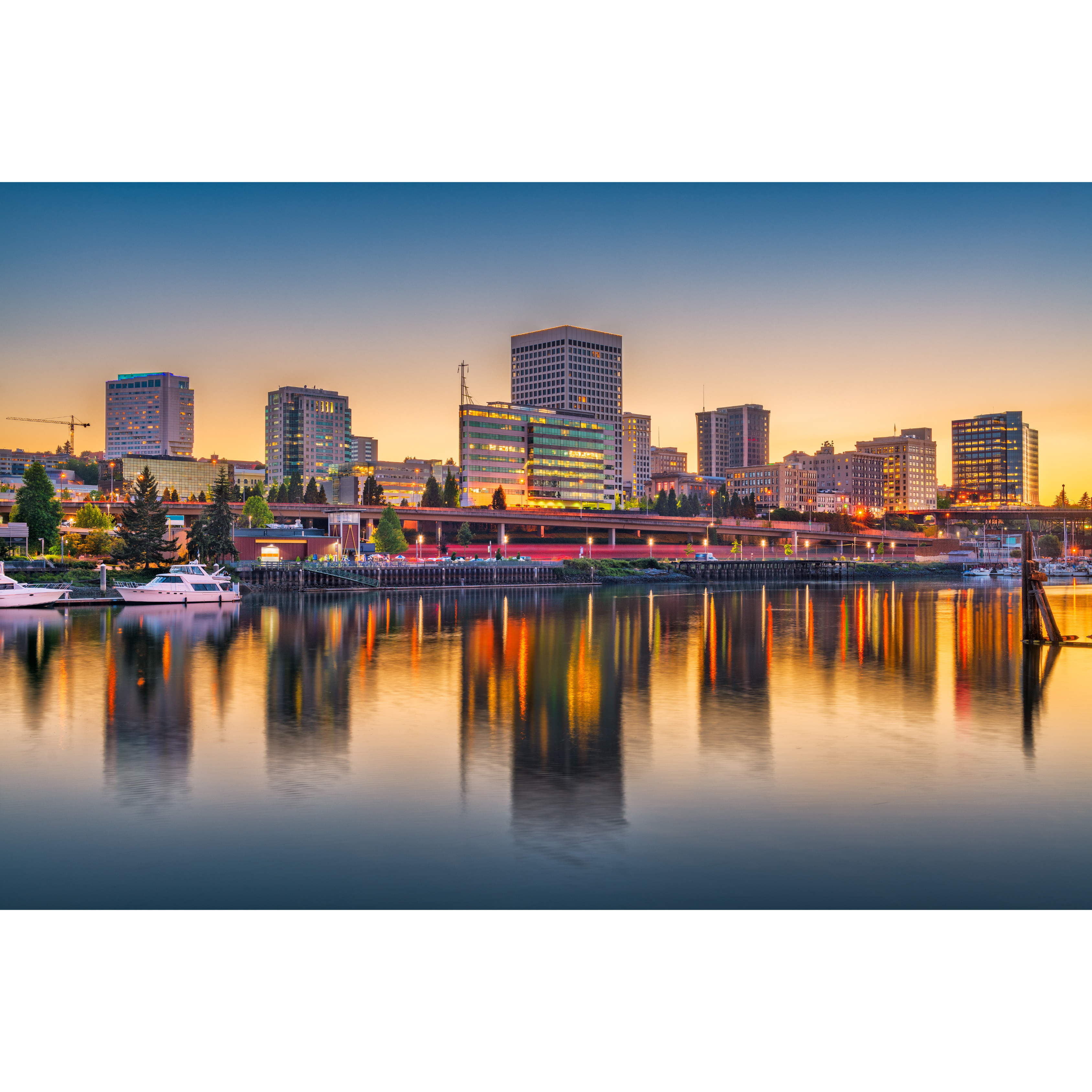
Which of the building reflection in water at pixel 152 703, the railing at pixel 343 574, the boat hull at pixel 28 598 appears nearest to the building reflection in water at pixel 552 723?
the building reflection in water at pixel 152 703

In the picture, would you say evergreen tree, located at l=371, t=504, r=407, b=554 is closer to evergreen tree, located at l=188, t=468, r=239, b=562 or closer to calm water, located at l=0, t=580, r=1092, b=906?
evergreen tree, located at l=188, t=468, r=239, b=562

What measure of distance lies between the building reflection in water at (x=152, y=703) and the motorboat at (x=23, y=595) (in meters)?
10.6

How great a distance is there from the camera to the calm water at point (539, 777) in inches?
446

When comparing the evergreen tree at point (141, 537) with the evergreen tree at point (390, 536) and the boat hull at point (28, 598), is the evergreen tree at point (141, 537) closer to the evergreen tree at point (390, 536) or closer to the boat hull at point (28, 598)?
the boat hull at point (28, 598)

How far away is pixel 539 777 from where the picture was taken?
53.4ft

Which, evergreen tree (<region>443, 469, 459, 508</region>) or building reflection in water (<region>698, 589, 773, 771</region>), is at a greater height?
evergreen tree (<region>443, 469, 459, 508</region>)

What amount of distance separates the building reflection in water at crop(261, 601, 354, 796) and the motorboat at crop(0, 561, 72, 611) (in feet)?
58.6

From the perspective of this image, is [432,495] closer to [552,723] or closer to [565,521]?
[565,521]

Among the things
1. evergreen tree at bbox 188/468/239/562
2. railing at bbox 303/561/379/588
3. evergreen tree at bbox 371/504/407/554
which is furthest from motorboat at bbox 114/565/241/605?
evergreen tree at bbox 371/504/407/554

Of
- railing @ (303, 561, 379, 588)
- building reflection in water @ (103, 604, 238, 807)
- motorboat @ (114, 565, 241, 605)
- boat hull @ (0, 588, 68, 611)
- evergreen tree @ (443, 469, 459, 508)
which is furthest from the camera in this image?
evergreen tree @ (443, 469, 459, 508)

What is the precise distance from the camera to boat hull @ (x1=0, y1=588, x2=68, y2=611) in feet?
177

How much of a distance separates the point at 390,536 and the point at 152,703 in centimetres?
8645
